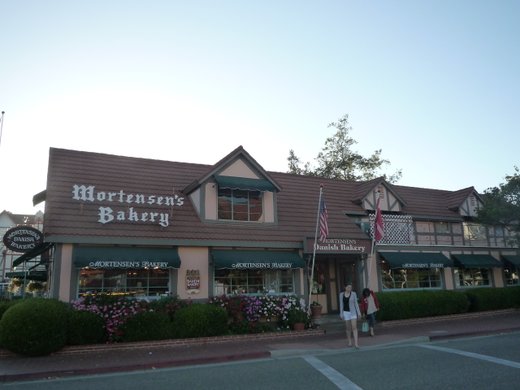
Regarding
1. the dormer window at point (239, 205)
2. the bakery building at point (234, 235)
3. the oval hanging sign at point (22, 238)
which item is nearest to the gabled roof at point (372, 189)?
the bakery building at point (234, 235)

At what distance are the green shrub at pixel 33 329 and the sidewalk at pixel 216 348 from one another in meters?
0.29

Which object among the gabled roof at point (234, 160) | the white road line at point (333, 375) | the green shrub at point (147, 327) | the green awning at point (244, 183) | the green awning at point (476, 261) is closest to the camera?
the white road line at point (333, 375)

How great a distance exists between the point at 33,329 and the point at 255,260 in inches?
Result: 300

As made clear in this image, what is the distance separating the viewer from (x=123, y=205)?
16281 millimetres

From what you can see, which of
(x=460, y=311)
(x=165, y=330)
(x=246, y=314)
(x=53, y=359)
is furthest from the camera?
(x=460, y=311)

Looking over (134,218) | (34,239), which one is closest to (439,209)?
(134,218)

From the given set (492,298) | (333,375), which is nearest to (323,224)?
(333,375)

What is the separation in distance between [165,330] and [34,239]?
5.14 m

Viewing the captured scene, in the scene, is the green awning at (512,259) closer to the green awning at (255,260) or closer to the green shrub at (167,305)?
the green awning at (255,260)

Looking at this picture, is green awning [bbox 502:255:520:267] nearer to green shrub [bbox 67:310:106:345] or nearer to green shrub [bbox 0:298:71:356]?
green shrub [bbox 67:310:106:345]

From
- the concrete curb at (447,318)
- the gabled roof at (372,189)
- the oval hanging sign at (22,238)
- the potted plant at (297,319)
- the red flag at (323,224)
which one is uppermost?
the gabled roof at (372,189)

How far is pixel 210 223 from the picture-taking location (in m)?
17.1

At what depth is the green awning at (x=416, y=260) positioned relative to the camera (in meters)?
19.7

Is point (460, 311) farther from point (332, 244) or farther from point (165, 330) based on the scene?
point (165, 330)
